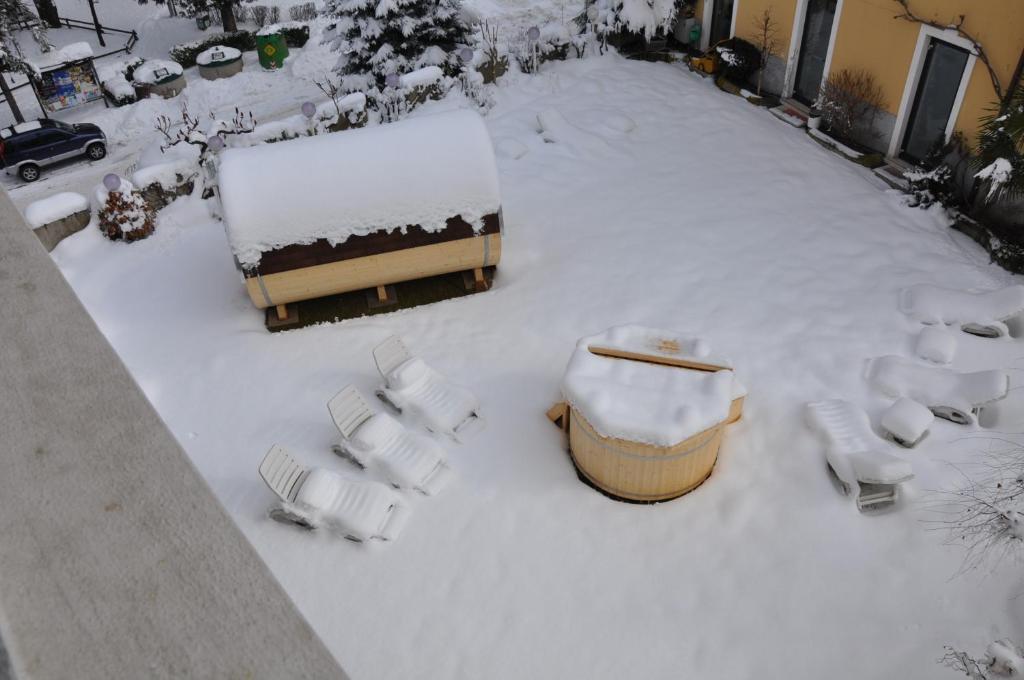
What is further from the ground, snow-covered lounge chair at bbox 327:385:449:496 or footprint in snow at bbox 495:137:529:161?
footprint in snow at bbox 495:137:529:161

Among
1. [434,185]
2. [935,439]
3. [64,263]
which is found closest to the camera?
[935,439]

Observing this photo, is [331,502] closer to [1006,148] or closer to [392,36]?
[1006,148]

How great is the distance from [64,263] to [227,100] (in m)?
11.9

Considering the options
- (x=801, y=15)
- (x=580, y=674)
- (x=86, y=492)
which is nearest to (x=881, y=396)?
(x=580, y=674)

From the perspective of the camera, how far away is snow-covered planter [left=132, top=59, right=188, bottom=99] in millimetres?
21469

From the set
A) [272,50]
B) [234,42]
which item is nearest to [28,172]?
[272,50]

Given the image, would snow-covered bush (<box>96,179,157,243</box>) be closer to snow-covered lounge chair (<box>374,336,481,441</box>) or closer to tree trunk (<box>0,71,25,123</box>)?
snow-covered lounge chair (<box>374,336,481,441</box>)

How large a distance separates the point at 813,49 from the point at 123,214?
40.3ft

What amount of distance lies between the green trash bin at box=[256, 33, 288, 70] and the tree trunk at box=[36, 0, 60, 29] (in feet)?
35.8

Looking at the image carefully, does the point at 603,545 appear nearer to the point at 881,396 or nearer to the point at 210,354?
the point at 881,396

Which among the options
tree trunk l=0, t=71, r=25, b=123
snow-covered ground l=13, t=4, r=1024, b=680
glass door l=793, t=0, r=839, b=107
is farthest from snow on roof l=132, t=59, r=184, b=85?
glass door l=793, t=0, r=839, b=107

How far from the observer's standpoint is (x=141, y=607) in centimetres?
179

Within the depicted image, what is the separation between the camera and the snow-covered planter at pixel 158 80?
21469 mm

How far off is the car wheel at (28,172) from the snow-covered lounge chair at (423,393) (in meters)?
14.5
